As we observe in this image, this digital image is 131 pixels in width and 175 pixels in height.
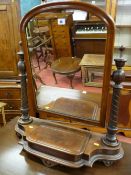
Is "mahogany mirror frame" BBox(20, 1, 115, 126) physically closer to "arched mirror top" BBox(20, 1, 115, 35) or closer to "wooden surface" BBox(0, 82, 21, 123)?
"arched mirror top" BBox(20, 1, 115, 35)

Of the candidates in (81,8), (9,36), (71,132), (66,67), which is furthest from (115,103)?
(9,36)

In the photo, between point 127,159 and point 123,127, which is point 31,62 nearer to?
point 127,159

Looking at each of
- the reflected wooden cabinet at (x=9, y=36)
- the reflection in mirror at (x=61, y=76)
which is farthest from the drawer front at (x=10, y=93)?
the reflection in mirror at (x=61, y=76)

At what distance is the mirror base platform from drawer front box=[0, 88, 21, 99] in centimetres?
74

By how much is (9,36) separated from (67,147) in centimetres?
109

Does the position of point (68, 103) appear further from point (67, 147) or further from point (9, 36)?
point (9, 36)

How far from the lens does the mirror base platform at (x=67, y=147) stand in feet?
2.84

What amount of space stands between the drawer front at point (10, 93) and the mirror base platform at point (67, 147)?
74 cm

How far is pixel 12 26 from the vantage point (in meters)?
1.57

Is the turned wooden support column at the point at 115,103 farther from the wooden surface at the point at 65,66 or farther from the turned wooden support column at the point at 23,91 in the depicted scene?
the wooden surface at the point at 65,66

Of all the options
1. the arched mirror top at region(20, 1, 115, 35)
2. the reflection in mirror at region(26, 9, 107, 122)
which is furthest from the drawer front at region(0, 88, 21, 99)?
the arched mirror top at region(20, 1, 115, 35)

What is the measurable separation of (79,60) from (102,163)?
0.77 meters

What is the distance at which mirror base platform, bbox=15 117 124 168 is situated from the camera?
2.84ft

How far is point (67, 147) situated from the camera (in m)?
0.89
